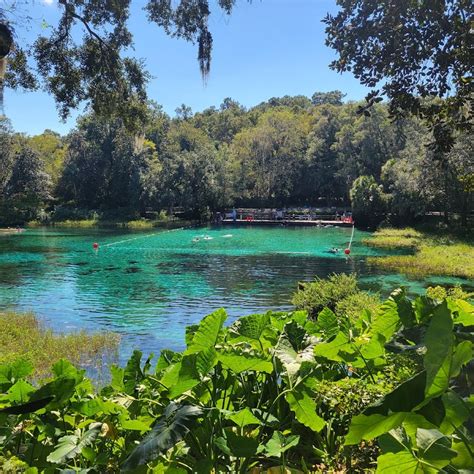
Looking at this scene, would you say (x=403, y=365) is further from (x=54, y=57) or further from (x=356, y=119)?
(x=356, y=119)

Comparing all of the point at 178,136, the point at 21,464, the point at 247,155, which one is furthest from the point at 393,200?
the point at 21,464

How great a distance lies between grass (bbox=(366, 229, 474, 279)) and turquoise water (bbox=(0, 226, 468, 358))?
57.7 inches

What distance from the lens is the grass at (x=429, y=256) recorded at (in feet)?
74.7

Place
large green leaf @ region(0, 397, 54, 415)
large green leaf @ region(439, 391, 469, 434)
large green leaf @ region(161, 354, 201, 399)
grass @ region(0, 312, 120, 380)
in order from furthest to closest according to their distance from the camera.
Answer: grass @ region(0, 312, 120, 380), large green leaf @ region(161, 354, 201, 399), large green leaf @ region(0, 397, 54, 415), large green leaf @ region(439, 391, 469, 434)

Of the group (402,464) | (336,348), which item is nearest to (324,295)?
(336,348)

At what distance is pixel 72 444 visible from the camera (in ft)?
6.37

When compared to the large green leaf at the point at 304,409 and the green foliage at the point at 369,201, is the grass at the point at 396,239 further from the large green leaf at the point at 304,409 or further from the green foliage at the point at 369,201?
the large green leaf at the point at 304,409

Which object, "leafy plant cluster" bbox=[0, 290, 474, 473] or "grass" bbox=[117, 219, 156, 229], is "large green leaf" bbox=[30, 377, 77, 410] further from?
"grass" bbox=[117, 219, 156, 229]

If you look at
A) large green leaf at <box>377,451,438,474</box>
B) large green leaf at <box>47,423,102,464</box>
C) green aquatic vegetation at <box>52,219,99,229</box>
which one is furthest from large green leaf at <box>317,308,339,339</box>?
green aquatic vegetation at <box>52,219,99,229</box>

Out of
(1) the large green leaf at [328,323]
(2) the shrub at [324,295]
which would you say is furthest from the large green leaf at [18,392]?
(2) the shrub at [324,295]

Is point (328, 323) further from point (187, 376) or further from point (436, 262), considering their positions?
point (436, 262)

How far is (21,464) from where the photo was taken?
1.88 metres

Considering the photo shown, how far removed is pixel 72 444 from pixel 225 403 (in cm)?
70

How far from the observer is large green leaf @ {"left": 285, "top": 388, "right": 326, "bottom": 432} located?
2090 millimetres
